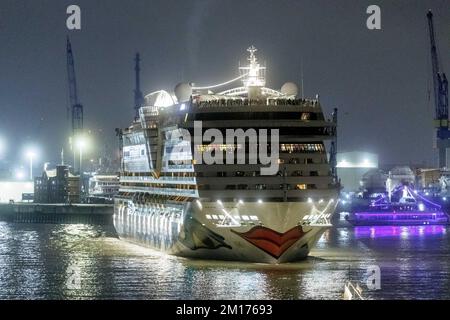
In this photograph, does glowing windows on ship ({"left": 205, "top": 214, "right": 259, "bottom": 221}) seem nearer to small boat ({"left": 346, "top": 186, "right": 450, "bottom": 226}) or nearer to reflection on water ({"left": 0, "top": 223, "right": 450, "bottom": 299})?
reflection on water ({"left": 0, "top": 223, "right": 450, "bottom": 299})

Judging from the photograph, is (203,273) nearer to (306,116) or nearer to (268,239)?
(268,239)

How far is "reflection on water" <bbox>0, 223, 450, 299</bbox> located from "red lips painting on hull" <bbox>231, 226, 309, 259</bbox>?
103 centimetres

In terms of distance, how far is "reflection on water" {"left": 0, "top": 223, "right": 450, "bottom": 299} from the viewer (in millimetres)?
53094

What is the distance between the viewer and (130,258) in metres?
68.8

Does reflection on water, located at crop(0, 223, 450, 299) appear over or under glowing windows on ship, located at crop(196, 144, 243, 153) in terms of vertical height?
under

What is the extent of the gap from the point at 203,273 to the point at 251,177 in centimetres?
665

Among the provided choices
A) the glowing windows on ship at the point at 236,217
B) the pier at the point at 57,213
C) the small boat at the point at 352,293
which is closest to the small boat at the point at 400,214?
the pier at the point at 57,213

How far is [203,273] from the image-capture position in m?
58.3

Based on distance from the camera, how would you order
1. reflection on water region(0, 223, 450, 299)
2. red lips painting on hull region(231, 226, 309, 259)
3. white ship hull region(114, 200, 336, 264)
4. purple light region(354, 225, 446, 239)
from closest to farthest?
reflection on water region(0, 223, 450, 299) → red lips painting on hull region(231, 226, 309, 259) → white ship hull region(114, 200, 336, 264) → purple light region(354, 225, 446, 239)

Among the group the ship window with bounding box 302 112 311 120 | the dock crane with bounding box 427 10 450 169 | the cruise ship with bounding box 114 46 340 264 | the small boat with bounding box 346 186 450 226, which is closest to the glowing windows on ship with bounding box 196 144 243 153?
the cruise ship with bounding box 114 46 340 264

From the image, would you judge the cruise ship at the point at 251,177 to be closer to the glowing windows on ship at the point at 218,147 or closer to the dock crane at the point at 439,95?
the glowing windows on ship at the point at 218,147

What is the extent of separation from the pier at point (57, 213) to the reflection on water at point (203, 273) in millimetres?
46455

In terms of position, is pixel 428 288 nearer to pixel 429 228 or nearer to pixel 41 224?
pixel 429 228
